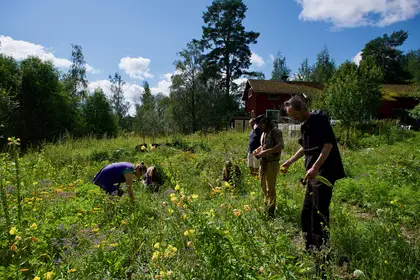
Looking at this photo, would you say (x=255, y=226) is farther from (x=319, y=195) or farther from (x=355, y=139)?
(x=355, y=139)

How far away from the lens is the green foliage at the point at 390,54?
4650 centimetres

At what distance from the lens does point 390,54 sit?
47500 millimetres

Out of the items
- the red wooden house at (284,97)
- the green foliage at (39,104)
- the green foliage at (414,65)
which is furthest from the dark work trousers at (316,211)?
the green foliage at (414,65)

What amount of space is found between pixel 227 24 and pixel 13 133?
83.0ft

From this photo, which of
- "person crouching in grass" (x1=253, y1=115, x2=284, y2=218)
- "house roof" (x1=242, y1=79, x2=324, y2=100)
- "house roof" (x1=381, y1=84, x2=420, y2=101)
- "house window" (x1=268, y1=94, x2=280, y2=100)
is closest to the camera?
"person crouching in grass" (x1=253, y1=115, x2=284, y2=218)

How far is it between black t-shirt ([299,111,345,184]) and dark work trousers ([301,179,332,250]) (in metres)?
0.16

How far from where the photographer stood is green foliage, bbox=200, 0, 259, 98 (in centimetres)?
3288

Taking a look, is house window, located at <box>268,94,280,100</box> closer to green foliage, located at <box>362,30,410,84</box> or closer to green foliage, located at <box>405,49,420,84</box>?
green foliage, located at <box>362,30,410,84</box>

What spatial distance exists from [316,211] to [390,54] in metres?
56.6

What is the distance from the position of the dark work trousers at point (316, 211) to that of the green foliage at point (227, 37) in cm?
3031

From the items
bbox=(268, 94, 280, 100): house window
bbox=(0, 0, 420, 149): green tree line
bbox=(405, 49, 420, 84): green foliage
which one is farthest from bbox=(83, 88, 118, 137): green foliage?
bbox=(405, 49, 420, 84): green foliage

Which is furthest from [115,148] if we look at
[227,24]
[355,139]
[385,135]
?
[227,24]

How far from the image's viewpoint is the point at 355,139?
14.6 m

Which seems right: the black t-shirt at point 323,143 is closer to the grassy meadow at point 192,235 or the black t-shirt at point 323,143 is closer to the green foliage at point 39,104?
the grassy meadow at point 192,235
